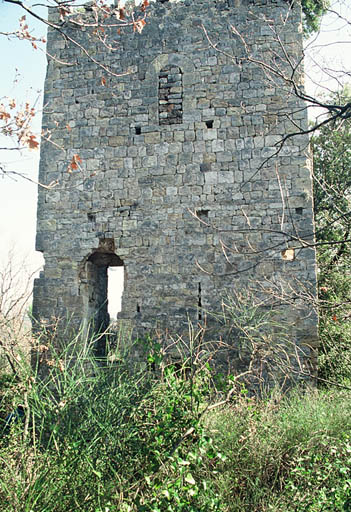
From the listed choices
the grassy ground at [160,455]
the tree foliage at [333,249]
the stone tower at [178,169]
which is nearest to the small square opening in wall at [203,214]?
the stone tower at [178,169]

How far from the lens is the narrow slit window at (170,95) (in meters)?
7.03

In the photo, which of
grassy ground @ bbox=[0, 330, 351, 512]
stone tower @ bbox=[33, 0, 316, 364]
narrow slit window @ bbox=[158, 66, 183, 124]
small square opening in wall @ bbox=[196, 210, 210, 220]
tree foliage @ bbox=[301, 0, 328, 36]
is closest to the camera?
grassy ground @ bbox=[0, 330, 351, 512]

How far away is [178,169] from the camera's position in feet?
22.6

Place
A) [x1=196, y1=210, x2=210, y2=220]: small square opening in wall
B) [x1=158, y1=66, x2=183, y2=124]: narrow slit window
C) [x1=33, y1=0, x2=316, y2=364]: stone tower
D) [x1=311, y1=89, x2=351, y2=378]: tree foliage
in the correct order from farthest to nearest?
[x1=311, y1=89, x2=351, y2=378]: tree foliage
[x1=158, y1=66, x2=183, y2=124]: narrow slit window
[x1=196, y1=210, x2=210, y2=220]: small square opening in wall
[x1=33, y1=0, x2=316, y2=364]: stone tower

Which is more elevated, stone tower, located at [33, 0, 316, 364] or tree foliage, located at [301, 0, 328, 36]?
tree foliage, located at [301, 0, 328, 36]

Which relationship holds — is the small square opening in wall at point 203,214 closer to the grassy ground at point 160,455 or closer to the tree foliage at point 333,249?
the tree foliage at point 333,249

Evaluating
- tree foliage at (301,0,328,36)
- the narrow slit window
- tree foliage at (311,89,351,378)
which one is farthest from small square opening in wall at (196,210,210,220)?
tree foliage at (301,0,328,36)

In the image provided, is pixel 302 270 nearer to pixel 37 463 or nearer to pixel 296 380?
pixel 296 380

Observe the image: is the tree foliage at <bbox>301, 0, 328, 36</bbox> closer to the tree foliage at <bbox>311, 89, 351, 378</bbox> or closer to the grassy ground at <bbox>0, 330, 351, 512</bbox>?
the tree foliage at <bbox>311, 89, 351, 378</bbox>

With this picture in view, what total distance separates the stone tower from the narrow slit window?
0.02 metres

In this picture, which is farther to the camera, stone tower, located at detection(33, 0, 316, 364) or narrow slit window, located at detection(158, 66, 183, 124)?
narrow slit window, located at detection(158, 66, 183, 124)

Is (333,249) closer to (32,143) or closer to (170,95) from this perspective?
Answer: (170,95)

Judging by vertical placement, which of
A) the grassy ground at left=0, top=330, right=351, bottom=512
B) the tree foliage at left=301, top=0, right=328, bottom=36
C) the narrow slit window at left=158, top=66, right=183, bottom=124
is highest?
the tree foliage at left=301, top=0, right=328, bottom=36

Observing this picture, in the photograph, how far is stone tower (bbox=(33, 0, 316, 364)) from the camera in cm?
658
